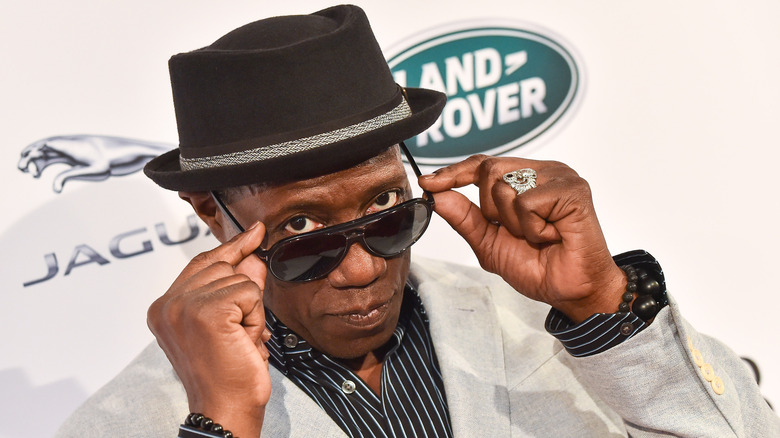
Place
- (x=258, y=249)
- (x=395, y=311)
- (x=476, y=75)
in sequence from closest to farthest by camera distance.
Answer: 1. (x=258, y=249)
2. (x=395, y=311)
3. (x=476, y=75)

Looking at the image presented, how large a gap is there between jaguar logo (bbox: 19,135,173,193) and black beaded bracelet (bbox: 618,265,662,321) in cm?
140

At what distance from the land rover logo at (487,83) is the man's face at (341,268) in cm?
77

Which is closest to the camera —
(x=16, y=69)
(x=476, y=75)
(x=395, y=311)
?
(x=395, y=311)

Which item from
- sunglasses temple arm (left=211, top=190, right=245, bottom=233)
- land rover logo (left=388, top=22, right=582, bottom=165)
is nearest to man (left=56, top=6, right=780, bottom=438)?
sunglasses temple arm (left=211, top=190, right=245, bottom=233)

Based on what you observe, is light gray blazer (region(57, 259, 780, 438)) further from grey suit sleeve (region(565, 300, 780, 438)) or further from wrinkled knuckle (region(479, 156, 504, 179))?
wrinkled knuckle (region(479, 156, 504, 179))

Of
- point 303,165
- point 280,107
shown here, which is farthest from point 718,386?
point 280,107

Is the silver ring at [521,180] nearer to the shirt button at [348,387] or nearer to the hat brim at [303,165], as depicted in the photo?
the hat brim at [303,165]

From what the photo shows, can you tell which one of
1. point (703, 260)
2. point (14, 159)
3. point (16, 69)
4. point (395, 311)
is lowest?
point (703, 260)

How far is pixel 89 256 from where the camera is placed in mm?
2369

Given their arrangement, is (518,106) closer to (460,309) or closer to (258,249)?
(460,309)

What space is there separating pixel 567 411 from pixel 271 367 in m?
0.78

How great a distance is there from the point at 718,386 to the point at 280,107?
120 cm

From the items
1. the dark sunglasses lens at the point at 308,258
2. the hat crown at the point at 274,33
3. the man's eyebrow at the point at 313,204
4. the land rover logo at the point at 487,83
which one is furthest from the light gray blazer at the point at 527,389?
the hat crown at the point at 274,33

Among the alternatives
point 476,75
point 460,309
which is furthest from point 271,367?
point 476,75
